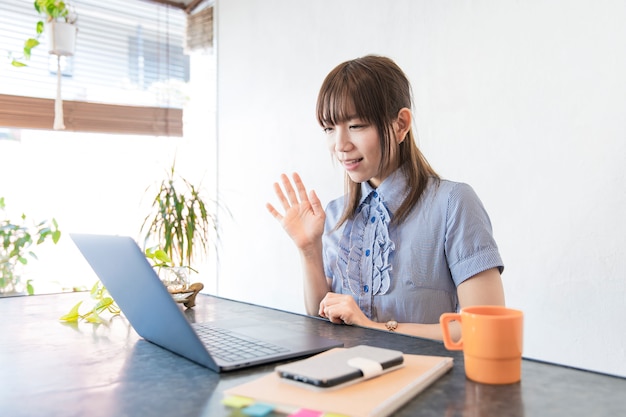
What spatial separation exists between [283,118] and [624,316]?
213 cm

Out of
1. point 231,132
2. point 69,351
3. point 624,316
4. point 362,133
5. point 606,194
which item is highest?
point 231,132

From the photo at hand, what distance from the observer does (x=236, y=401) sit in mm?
714

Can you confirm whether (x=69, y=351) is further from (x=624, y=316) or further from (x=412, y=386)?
(x=624, y=316)

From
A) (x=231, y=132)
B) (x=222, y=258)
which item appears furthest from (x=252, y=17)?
(x=222, y=258)

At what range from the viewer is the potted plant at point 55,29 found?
3.40 metres

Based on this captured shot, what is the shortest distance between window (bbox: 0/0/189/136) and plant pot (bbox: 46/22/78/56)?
199 millimetres

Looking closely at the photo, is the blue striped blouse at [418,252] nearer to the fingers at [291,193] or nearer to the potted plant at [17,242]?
the fingers at [291,193]

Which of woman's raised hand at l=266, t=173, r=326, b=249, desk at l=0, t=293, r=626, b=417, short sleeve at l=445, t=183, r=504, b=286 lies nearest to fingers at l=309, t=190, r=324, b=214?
woman's raised hand at l=266, t=173, r=326, b=249

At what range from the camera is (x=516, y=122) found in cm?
232

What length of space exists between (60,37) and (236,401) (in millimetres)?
3256

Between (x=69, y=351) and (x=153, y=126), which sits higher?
(x=153, y=126)

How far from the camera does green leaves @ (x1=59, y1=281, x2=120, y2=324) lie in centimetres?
132

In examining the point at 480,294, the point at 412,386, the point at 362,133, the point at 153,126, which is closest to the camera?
the point at 412,386

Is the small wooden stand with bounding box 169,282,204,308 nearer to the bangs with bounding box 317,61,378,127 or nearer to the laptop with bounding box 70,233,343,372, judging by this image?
the laptop with bounding box 70,233,343,372
